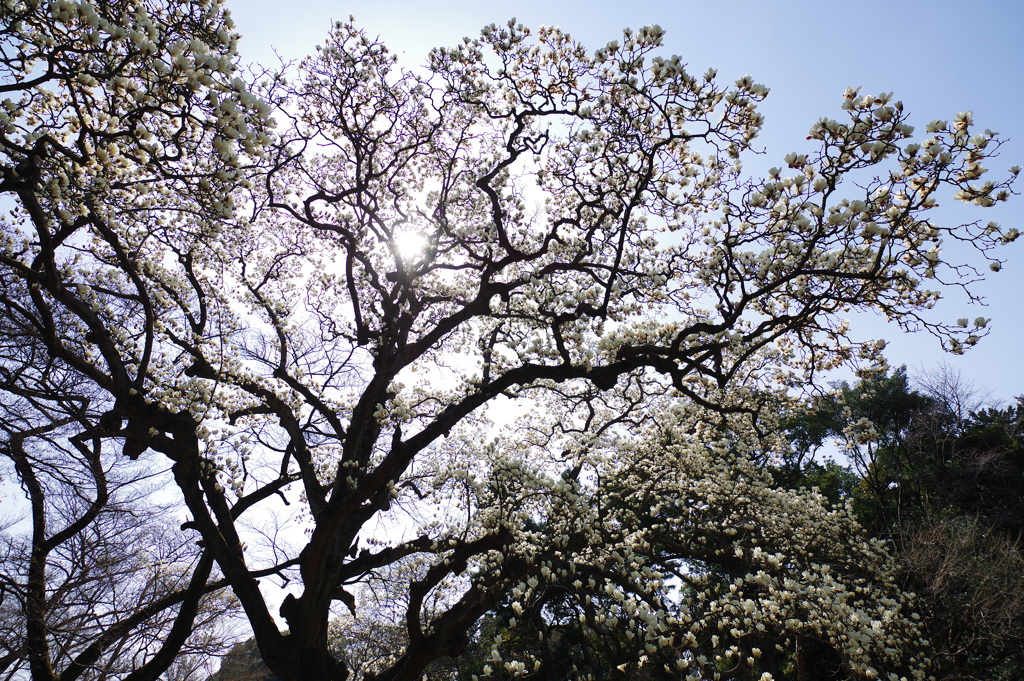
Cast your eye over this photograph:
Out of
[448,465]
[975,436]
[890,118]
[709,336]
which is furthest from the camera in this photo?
[975,436]

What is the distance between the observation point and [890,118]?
16.5ft

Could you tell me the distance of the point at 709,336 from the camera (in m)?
7.38

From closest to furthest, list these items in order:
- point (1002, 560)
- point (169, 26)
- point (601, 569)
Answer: point (169, 26)
point (601, 569)
point (1002, 560)

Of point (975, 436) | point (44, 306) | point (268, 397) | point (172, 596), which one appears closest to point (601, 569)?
point (268, 397)

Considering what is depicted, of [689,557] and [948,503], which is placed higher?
[689,557]

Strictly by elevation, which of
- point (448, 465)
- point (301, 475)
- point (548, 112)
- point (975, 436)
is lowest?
point (975, 436)

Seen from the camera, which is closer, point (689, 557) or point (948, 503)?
point (689, 557)

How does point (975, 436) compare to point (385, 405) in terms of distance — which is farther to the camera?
point (975, 436)

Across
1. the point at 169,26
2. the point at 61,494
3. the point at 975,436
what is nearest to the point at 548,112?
the point at 169,26

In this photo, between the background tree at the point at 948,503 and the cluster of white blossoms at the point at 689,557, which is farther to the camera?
the background tree at the point at 948,503

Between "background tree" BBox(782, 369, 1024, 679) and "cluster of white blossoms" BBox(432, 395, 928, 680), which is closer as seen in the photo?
"cluster of white blossoms" BBox(432, 395, 928, 680)

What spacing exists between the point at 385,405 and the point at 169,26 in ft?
18.3

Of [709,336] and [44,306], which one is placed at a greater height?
[44,306]

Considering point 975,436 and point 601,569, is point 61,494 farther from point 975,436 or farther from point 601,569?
point 975,436
